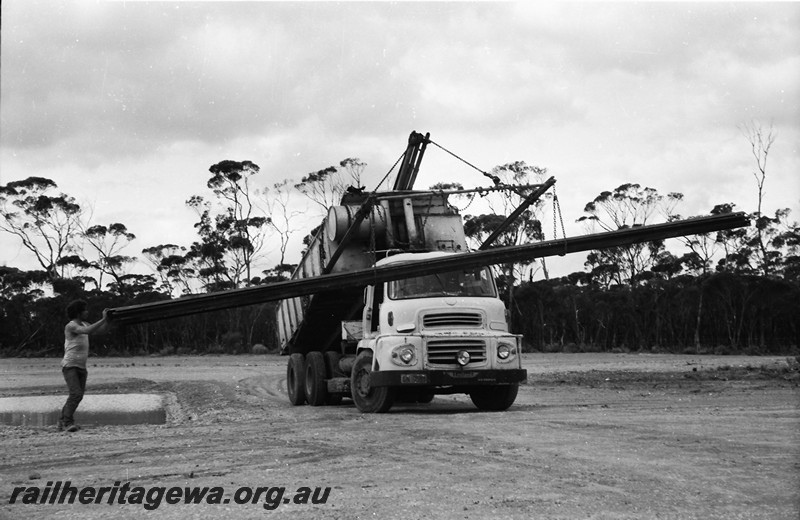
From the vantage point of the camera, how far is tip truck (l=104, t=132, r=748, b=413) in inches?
490

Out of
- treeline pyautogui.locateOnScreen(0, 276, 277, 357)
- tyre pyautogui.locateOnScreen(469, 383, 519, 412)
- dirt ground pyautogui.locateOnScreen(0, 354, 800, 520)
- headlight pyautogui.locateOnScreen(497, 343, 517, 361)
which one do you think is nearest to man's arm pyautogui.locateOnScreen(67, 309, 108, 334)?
dirt ground pyautogui.locateOnScreen(0, 354, 800, 520)

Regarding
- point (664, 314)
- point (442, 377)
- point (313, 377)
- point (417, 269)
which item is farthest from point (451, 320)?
point (664, 314)

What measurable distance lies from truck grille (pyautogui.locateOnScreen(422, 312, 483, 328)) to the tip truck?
0.05ft

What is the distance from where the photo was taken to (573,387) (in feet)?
71.2

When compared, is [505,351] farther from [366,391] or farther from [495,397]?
[366,391]

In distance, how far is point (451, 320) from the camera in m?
13.9

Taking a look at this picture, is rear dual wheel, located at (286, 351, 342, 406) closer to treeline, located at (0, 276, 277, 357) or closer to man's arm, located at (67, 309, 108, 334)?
man's arm, located at (67, 309, 108, 334)

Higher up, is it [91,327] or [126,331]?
[126,331]

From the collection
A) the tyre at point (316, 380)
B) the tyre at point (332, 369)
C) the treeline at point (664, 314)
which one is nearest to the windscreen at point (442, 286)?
the tyre at point (332, 369)

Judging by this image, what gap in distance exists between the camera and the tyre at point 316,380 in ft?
55.9

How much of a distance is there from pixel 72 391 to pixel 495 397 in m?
6.70

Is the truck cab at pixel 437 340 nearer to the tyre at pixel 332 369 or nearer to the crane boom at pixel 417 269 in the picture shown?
the crane boom at pixel 417 269

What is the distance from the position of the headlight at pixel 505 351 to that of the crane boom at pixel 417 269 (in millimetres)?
1695

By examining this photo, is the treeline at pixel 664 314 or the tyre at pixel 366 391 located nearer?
the tyre at pixel 366 391
